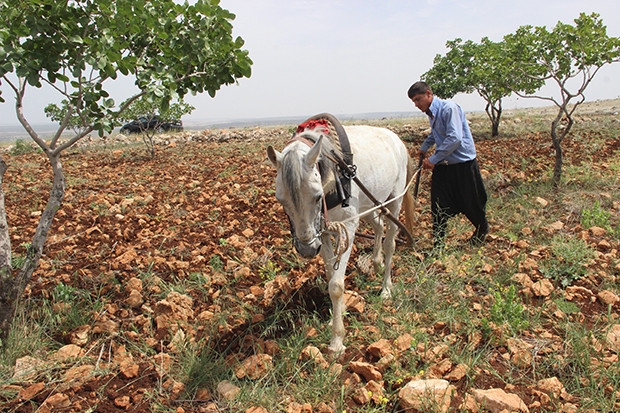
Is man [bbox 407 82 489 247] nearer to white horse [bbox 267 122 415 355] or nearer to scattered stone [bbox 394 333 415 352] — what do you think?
white horse [bbox 267 122 415 355]

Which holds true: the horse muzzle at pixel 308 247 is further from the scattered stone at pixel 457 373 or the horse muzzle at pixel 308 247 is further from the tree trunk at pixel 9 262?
the tree trunk at pixel 9 262

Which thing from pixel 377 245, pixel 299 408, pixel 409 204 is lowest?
pixel 299 408

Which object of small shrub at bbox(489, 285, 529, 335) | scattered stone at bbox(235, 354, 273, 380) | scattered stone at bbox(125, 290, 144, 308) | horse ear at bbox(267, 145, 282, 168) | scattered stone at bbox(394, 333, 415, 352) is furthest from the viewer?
scattered stone at bbox(125, 290, 144, 308)

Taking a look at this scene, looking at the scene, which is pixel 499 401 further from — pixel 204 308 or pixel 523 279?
pixel 204 308

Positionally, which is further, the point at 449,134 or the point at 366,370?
the point at 449,134

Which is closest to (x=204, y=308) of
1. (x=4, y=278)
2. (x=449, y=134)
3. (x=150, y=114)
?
(x=4, y=278)

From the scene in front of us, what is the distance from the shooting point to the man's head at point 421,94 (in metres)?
3.96

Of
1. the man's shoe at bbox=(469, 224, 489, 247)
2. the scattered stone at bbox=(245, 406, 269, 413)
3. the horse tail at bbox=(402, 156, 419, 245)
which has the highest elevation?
the horse tail at bbox=(402, 156, 419, 245)

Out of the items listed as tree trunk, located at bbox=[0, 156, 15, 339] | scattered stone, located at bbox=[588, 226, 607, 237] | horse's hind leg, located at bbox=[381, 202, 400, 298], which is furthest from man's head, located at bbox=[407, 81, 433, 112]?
tree trunk, located at bbox=[0, 156, 15, 339]

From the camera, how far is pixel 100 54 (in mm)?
2375

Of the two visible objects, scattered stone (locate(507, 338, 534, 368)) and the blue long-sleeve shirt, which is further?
the blue long-sleeve shirt

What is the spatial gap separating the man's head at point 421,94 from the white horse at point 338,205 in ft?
1.51

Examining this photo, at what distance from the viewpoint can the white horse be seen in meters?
2.37

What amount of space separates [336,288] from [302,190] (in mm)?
875
